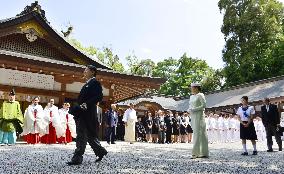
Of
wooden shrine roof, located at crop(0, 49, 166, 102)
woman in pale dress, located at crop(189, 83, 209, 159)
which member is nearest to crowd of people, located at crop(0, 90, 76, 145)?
wooden shrine roof, located at crop(0, 49, 166, 102)

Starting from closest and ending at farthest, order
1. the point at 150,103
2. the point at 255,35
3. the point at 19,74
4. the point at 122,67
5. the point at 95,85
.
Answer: the point at 95,85 → the point at 19,74 → the point at 150,103 → the point at 255,35 → the point at 122,67

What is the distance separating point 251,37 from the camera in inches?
1553

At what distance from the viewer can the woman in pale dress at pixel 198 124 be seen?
8.05 meters

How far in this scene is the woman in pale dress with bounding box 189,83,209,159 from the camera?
8.05 metres

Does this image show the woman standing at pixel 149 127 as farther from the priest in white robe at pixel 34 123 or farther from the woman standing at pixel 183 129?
the priest in white robe at pixel 34 123

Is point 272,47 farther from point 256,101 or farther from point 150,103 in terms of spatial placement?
point 150,103

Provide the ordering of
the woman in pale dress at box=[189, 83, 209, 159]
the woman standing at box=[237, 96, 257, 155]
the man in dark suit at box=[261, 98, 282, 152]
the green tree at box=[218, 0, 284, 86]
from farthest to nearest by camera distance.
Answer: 1. the green tree at box=[218, 0, 284, 86]
2. the man in dark suit at box=[261, 98, 282, 152]
3. the woman standing at box=[237, 96, 257, 155]
4. the woman in pale dress at box=[189, 83, 209, 159]

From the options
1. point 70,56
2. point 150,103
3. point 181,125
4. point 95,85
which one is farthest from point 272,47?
point 95,85

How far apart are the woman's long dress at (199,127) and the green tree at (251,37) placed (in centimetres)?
3226

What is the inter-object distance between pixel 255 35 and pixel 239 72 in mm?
4737

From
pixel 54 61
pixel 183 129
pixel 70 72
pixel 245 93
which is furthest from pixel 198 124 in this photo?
pixel 245 93

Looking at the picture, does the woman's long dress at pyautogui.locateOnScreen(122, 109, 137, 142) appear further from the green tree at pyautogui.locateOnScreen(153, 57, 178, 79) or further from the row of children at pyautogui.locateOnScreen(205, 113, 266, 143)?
the green tree at pyautogui.locateOnScreen(153, 57, 178, 79)

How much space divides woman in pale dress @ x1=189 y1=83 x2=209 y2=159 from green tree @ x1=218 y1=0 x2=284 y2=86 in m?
32.2

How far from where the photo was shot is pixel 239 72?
39969 millimetres
